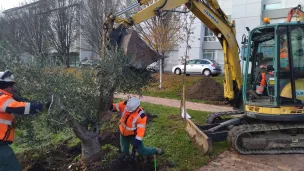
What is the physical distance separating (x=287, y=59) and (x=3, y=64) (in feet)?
18.2

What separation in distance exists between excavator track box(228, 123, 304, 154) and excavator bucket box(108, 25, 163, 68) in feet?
8.17

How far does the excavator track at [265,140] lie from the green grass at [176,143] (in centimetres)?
45

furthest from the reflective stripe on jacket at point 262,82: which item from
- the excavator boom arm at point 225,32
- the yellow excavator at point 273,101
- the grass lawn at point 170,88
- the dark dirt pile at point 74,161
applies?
the grass lawn at point 170,88

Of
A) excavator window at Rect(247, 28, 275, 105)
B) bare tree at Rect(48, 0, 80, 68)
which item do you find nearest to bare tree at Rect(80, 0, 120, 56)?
Result: bare tree at Rect(48, 0, 80, 68)

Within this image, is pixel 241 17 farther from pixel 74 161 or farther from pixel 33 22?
pixel 74 161

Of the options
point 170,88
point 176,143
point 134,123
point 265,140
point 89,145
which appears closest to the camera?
point 134,123

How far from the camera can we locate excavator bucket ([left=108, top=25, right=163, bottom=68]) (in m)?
5.02

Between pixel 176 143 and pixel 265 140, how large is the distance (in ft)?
6.31

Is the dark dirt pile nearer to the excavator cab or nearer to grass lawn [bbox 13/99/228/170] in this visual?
grass lawn [bbox 13/99/228/170]

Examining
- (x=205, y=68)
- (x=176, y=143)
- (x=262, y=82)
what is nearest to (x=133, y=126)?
(x=176, y=143)

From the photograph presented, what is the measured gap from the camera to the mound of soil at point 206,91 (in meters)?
13.6

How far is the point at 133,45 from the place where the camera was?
5.09 m

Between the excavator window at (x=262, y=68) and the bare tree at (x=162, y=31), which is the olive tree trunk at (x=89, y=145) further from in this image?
the bare tree at (x=162, y=31)

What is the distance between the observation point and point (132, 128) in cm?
506
